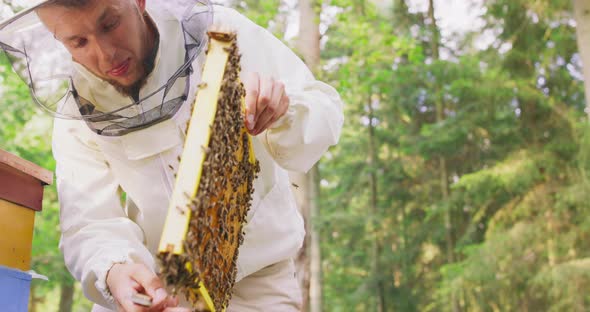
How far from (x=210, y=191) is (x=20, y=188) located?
5.28 ft

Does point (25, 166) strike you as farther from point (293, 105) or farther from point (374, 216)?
point (374, 216)

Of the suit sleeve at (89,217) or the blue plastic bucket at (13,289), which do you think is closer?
the suit sleeve at (89,217)

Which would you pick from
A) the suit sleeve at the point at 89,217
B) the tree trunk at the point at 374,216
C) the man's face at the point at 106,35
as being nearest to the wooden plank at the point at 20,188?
the suit sleeve at the point at 89,217

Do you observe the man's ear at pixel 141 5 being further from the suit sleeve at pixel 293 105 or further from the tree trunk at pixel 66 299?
the tree trunk at pixel 66 299

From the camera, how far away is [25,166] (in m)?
2.38

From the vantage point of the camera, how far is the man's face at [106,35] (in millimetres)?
1538

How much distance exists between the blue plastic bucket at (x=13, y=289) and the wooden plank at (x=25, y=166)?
0.39m

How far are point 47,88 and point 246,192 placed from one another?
74 centimetres

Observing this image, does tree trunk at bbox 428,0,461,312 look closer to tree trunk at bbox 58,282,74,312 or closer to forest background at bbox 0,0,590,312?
forest background at bbox 0,0,590,312

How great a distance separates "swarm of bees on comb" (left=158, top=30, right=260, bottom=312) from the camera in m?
0.94

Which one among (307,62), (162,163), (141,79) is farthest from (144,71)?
(307,62)

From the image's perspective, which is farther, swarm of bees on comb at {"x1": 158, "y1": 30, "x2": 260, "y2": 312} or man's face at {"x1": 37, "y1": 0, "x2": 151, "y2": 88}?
man's face at {"x1": 37, "y1": 0, "x2": 151, "y2": 88}

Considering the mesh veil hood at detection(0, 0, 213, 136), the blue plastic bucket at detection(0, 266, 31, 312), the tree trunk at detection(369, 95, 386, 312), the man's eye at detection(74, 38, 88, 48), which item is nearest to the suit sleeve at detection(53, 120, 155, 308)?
the mesh veil hood at detection(0, 0, 213, 136)

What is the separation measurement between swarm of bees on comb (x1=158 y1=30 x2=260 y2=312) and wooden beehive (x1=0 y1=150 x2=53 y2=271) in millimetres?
1157
